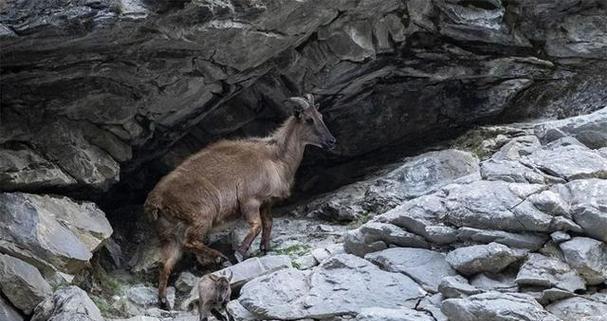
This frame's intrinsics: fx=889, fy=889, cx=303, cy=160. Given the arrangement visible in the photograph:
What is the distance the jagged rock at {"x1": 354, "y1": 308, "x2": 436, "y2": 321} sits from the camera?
22.9 feet

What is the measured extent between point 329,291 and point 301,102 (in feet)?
10.1

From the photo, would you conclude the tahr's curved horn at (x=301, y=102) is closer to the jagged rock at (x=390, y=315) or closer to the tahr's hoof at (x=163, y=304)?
the tahr's hoof at (x=163, y=304)

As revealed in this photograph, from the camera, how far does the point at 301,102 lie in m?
10.2

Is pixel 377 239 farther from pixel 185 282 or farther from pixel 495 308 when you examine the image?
pixel 185 282

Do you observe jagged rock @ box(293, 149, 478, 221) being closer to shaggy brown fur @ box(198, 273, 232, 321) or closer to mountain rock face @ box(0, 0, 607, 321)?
mountain rock face @ box(0, 0, 607, 321)

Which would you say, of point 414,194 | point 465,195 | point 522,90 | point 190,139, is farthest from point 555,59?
point 190,139

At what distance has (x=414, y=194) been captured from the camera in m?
9.88

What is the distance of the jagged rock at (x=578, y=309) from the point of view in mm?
6809

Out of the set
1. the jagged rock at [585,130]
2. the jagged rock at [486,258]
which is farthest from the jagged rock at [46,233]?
the jagged rock at [585,130]

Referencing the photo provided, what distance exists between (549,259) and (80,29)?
174 inches

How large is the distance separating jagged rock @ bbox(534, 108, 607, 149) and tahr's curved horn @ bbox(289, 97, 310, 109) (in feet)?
8.88

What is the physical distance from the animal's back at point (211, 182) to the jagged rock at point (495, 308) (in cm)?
334

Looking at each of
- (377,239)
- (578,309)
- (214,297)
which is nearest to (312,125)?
(377,239)

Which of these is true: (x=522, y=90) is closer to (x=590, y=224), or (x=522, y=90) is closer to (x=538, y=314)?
(x=590, y=224)
